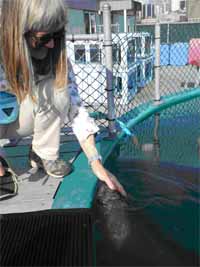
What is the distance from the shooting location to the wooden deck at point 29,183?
1.32 m

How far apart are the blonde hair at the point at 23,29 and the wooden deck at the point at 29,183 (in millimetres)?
412

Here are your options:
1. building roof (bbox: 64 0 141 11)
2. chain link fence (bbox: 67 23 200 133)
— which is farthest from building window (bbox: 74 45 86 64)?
building roof (bbox: 64 0 141 11)

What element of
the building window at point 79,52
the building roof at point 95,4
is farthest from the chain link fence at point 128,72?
the building roof at point 95,4

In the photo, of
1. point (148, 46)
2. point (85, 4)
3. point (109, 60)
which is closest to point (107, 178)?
point (109, 60)

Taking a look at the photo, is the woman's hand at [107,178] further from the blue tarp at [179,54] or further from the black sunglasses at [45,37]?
the blue tarp at [179,54]

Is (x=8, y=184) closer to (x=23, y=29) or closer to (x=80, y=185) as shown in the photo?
(x=80, y=185)

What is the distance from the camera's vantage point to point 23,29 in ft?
3.76

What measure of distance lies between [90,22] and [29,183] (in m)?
7.30

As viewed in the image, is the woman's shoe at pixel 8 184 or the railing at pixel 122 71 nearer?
the woman's shoe at pixel 8 184

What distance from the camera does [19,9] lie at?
112 centimetres

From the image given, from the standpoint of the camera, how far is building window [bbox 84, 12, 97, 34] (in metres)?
7.96

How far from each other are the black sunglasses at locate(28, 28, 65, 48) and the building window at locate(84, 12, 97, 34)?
6979mm

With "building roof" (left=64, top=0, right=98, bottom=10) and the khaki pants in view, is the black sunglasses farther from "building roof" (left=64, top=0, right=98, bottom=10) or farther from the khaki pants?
"building roof" (left=64, top=0, right=98, bottom=10)

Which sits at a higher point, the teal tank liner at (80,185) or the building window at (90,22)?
the building window at (90,22)
